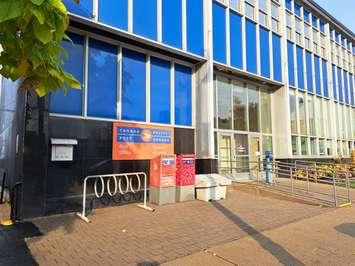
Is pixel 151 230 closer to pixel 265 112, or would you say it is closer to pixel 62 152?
pixel 62 152

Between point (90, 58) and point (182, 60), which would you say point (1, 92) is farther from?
point (182, 60)

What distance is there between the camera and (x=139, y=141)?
10.2 metres

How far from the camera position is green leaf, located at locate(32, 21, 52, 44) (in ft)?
7.73

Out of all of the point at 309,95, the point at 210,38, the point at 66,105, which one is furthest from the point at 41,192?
the point at 309,95

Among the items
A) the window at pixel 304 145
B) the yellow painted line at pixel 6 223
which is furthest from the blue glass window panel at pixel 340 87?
the yellow painted line at pixel 6 223

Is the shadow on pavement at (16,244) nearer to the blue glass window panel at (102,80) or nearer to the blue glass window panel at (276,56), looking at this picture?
the blue glass window panel at (102,80)

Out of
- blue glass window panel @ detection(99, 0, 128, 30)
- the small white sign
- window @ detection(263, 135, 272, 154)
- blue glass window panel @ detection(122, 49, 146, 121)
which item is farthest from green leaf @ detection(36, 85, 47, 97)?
window @ detection(263, 135, 272, 154)

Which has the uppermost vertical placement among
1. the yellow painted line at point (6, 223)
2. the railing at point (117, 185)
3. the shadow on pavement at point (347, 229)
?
the railing at point (117, 185)

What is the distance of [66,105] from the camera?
8.68 meters

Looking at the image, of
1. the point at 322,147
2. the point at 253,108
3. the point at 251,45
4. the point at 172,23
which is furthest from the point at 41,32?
the point at 322,147

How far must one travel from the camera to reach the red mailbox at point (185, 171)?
9619 mm

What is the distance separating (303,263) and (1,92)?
11.9 metres

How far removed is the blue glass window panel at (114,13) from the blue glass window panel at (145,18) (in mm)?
375

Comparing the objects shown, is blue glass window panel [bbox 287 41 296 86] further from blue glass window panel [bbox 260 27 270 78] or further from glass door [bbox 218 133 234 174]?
glass door [bbox 218 133 234 174]
